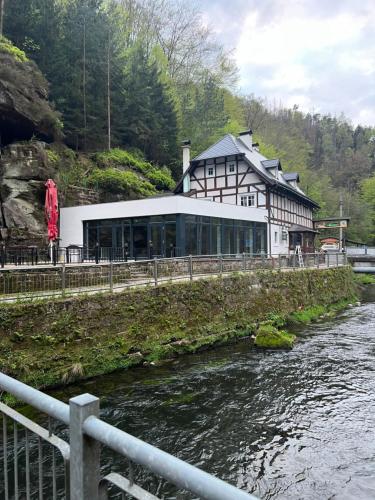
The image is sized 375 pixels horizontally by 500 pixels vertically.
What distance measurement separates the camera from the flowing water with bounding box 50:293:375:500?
5898 mm

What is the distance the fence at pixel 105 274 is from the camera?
10.2m

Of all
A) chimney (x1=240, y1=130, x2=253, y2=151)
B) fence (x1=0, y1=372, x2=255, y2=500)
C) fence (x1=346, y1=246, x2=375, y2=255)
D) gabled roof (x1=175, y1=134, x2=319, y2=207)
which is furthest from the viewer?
fence (x1=346, y1=246, x2=375, y2=255)

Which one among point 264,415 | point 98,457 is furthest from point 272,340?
A: point 98,457

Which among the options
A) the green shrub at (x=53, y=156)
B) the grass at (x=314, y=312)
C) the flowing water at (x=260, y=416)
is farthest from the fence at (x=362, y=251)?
the flowing water at (x=260, y=416)

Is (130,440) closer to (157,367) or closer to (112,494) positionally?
(112,494)

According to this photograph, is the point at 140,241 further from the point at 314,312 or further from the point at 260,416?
the point at 260,416

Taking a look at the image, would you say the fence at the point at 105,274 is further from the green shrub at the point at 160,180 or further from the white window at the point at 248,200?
the green shrub at the point at 160,180

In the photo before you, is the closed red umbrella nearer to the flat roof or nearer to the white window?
the flat roof

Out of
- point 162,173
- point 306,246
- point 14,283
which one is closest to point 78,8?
point 162,173

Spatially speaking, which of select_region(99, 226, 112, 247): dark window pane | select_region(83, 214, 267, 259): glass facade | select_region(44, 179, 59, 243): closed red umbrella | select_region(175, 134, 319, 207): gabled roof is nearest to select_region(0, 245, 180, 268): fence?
select_region(83, 214, 267, 259): glass facade

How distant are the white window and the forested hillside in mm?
8143

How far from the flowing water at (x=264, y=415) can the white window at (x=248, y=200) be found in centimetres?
1918

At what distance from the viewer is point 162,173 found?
35.8 meters

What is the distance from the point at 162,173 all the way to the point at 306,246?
14720 millimetres
